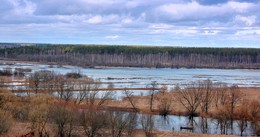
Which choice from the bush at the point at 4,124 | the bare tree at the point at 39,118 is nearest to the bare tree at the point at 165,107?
the bare tree at the point at 39,118

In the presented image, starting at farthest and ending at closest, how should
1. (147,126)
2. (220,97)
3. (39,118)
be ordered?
(220,97) → (39,118) → (147,126)

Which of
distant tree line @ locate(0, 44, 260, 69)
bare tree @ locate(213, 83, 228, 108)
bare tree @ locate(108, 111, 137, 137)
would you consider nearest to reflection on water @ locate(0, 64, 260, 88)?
bare tree @ locate(213, 83, 228, 108)

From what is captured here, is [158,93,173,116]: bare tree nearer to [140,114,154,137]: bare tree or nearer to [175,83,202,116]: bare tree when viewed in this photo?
[175,83,202,116]: bare tree

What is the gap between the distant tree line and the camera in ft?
550

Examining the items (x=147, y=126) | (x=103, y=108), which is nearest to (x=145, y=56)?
(x=103, y=108)

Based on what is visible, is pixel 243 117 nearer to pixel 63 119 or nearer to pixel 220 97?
pixel 220 97

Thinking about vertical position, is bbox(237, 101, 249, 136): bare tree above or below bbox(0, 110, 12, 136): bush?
below

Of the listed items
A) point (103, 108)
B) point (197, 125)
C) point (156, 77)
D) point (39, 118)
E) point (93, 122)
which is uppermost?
point (93, 122)

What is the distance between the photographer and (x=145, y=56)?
179 m

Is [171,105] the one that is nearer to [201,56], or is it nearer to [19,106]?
[19,106]

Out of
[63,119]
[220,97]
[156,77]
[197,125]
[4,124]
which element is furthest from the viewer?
[156,77]

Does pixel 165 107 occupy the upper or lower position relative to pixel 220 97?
lower

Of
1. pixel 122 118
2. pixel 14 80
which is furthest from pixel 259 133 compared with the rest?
pixel 14 80

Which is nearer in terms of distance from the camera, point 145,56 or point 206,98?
point 206,98
